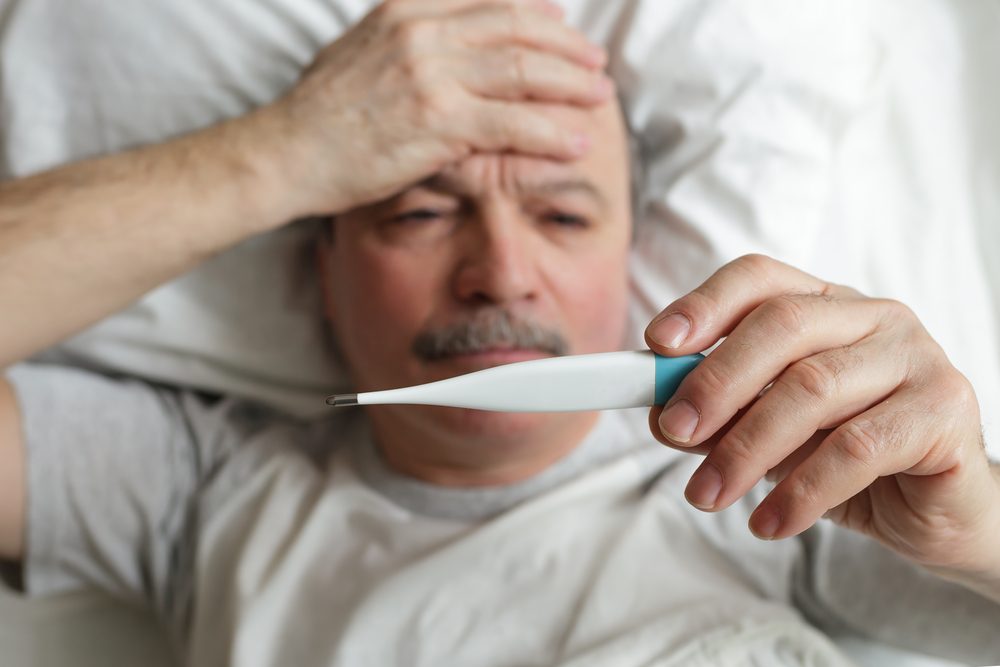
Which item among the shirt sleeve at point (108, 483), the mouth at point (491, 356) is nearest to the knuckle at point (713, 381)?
the mouth at point (491, 356)

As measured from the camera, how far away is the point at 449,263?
3.38 feet

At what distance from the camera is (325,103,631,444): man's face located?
3.26 ft

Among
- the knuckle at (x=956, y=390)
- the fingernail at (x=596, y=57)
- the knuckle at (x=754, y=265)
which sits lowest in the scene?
the knuckle at (x=956, y=390)

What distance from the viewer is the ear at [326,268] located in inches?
46.6

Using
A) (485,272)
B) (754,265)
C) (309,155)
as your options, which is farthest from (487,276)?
(754,265)

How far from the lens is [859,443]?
2.21ft

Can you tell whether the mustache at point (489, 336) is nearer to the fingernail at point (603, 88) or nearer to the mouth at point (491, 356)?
the mouth at point (491, 356)

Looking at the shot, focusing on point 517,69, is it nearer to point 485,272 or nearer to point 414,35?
point 414,35

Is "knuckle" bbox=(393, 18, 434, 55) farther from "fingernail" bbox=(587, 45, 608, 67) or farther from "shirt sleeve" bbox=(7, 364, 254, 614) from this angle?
"shirt sleeve" bbox=(7, 364, 254, 614)

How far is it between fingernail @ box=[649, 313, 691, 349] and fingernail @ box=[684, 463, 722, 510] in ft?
0.30

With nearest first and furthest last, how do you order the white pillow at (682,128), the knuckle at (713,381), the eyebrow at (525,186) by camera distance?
the knuckle at (713,381) → the eyebrow at (525,186) → the white pillow at (682,128)

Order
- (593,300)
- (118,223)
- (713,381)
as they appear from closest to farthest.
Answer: (713,381)
(118,223)
(593,300)

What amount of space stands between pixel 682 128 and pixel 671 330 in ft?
1.95

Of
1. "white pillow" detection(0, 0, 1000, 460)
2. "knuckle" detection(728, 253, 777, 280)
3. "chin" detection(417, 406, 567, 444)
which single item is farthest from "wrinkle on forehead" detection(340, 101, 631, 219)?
"knuckle" detection(728, 253, 777, 280)
